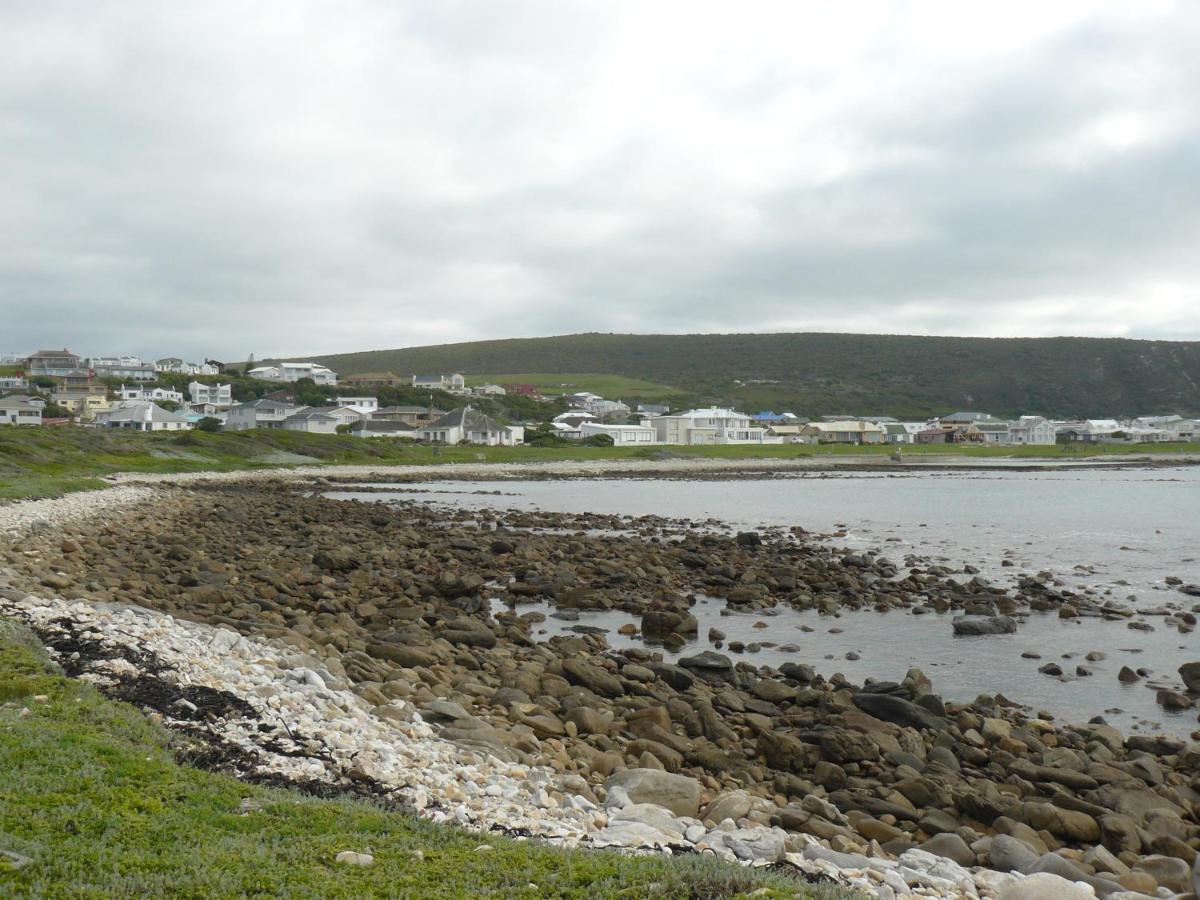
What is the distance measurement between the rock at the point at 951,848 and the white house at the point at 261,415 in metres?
106

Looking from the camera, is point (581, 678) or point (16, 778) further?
point (581, 678)

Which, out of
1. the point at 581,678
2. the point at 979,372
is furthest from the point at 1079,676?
A: the point at 979,372

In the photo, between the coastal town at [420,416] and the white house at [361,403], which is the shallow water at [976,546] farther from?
the white house at [361,403]

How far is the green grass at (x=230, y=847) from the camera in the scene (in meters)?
4.83

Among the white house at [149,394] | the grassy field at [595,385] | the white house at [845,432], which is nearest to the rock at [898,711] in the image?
the white house at [149,394]

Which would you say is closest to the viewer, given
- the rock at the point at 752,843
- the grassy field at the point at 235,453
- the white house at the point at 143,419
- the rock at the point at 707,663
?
the rock at the point at 752,843

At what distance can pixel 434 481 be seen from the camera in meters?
65.8

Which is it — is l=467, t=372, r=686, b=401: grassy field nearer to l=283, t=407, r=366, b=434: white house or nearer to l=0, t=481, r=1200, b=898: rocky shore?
l=283, t=407, r=366, b=434: white house

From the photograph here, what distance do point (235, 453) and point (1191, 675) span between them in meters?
69.6

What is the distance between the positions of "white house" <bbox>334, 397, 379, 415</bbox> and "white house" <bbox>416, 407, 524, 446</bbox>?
610 inches

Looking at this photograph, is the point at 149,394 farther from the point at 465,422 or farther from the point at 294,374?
the point at 465,422

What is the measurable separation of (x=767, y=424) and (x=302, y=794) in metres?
136

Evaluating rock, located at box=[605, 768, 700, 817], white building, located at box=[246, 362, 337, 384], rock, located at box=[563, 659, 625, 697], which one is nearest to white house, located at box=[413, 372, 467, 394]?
white building, located at box=[246, 362, 337, 384]

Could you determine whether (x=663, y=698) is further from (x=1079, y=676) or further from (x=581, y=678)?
(x=1079, y=676)
